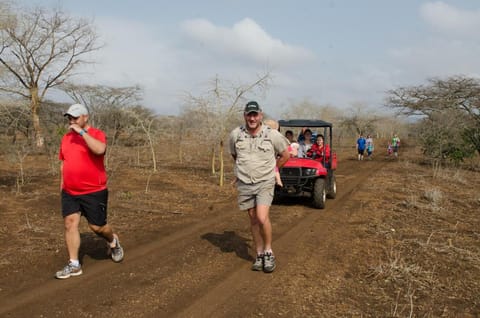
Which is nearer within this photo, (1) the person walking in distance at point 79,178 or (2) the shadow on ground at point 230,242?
(1) the person walking in distance at point 79,178

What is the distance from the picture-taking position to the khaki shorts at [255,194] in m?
4.52

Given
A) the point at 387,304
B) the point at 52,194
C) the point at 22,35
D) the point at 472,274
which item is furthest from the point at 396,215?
the point at 22,35

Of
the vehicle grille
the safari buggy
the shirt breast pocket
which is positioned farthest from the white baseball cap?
the vehicle grille

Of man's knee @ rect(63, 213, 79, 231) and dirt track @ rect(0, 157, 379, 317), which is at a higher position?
man's knee @ rect(63, 213, 79, 231)

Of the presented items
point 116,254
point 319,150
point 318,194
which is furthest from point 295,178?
point 116,254

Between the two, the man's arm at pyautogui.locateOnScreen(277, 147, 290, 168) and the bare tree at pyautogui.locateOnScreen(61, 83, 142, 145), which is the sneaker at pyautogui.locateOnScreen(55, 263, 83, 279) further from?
the bare tree at pyautogui.locateOnScreen(61, 83, 142, 145)

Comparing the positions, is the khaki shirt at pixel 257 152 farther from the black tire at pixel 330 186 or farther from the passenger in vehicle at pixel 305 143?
the black tire at pixel 330 186

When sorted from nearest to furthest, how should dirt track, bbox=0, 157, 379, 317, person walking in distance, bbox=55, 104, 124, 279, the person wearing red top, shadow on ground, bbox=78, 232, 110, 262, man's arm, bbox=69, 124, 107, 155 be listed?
1. dirt track, bbox=0, 157, 379, 317
2. man's arm, bbox=69, 124, 107, 155
3. person walking in distance, bbox=55, 104, 124, 279
4. shadow on ground, bbox=78, 232, 110, 262
5. the person wearing red top

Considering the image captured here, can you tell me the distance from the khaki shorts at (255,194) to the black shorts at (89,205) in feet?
4.92

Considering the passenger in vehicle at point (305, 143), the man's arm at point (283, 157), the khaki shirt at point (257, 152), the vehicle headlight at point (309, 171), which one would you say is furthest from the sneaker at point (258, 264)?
the passenger in vehicle at point (305, 143)

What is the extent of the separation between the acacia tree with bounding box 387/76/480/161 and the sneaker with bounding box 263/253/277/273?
47.2 ft

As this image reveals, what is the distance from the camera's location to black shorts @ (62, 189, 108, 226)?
4.37 m

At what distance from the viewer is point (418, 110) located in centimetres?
2448

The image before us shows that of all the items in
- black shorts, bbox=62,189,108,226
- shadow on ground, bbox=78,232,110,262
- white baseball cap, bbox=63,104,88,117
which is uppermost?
white baseball cap, bbox=63,104,88,117
